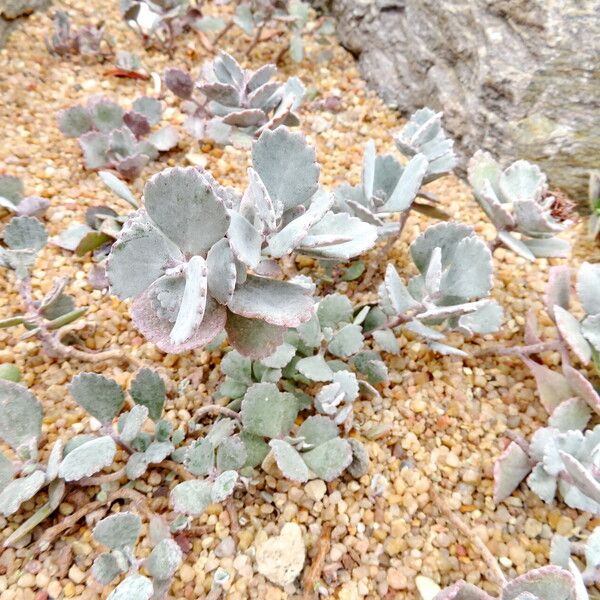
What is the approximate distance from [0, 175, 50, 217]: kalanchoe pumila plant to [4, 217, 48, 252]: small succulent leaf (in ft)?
0.68

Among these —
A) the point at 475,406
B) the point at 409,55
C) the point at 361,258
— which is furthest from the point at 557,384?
the point at 409,55

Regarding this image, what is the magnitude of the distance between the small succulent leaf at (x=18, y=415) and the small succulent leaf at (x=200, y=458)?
0.23 m

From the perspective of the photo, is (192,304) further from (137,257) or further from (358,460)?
(358,460)

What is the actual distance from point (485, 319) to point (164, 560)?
66cm

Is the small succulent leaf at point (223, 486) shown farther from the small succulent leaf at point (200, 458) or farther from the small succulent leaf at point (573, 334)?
the small succulent leaf at point (573, 334)

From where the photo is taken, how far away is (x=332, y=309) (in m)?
1.10

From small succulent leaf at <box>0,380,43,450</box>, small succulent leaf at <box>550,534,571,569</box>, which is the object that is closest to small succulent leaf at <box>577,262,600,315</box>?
small succulent leaf at <box>550,534,571,569</box>

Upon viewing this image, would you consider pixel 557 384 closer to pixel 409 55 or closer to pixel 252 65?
pixel 409 55

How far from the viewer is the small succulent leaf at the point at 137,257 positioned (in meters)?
0.71

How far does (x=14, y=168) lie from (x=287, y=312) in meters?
0.98

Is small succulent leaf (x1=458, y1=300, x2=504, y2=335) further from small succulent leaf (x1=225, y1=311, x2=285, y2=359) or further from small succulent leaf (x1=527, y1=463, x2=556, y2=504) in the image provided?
small succulent leaf (x1=225, y1=311, x2=285, y2=359)

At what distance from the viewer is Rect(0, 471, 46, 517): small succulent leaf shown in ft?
2.71

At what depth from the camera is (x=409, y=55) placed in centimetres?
169

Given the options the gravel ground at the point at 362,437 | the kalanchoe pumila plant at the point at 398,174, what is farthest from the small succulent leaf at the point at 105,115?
the kalanchoe pumila plant at the point at 398,174
